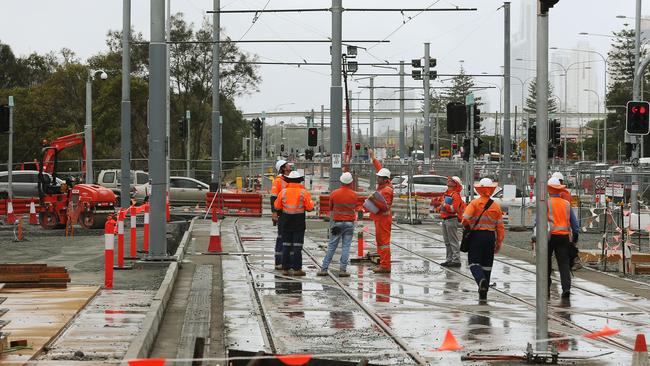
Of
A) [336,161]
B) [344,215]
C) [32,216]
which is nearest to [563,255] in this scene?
[344,215]

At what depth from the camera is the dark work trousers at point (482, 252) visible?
58.5 ft

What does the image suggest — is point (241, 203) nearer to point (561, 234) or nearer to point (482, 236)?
point (561, 234)

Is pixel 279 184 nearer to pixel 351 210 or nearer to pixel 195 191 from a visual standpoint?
pixel 351 210

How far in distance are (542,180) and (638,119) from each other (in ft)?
56.3

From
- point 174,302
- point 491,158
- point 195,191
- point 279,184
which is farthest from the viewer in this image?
point 491,158

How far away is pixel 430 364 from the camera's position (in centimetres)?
1217

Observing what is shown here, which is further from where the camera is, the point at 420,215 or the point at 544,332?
the point at 420,215

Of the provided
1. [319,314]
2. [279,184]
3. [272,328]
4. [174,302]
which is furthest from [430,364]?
[279,184]

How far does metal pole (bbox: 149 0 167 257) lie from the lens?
75.7ft

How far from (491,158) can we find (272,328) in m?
90.3

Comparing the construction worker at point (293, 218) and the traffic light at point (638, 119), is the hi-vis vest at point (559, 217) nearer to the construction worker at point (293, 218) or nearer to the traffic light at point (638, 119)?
A: the construction worker at point (293, 218)

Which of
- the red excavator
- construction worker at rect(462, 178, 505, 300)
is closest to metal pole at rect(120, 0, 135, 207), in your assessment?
the red excavator

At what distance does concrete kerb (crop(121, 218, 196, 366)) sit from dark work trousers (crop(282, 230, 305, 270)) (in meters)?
2.02

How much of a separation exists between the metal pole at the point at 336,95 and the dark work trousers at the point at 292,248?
7526 millimetres
